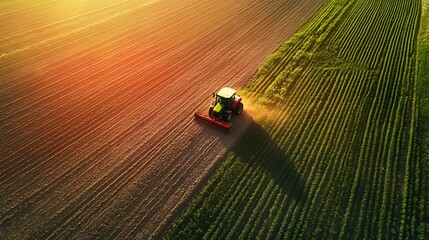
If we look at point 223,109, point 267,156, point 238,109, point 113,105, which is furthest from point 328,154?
point 113,105

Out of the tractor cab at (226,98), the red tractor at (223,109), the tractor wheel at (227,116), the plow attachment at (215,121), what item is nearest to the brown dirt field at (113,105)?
the plow attachment at (215,121)

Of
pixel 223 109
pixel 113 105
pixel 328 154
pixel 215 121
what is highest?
pixel 113 105

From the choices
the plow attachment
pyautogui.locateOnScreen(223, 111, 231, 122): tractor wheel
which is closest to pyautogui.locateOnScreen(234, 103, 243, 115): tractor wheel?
pyautogui.locateOnScreen(223, 111, 231, 122): tractor wheel

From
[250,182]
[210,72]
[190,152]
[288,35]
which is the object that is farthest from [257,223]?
[288,35]

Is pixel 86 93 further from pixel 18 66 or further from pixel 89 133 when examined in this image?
pixel 18 66

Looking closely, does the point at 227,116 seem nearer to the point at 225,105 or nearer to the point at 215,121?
the point at 225,105
